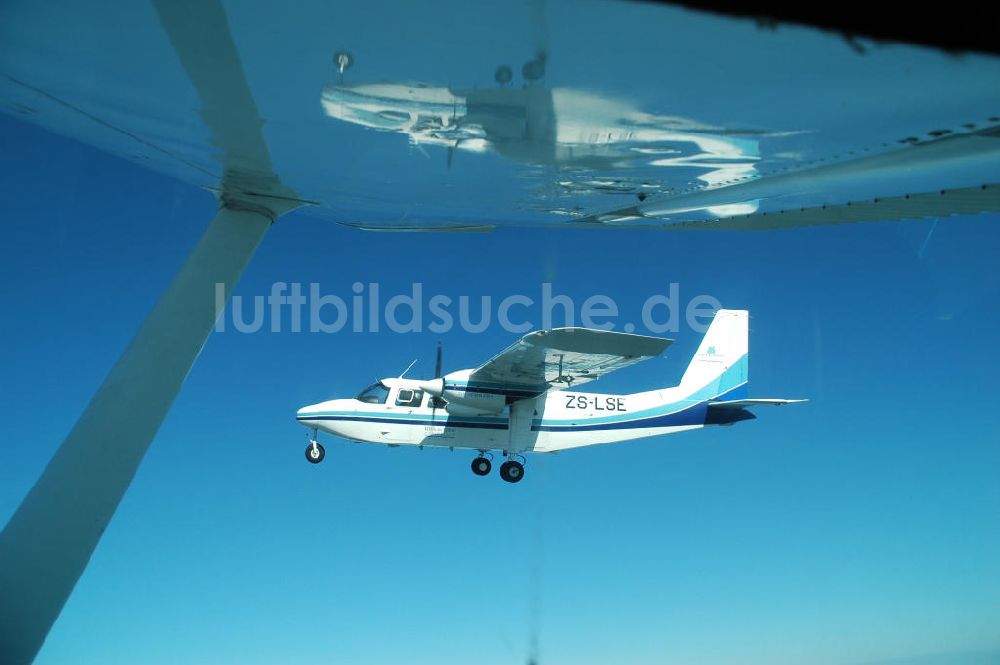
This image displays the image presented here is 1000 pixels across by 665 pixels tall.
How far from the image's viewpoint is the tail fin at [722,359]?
914 inches

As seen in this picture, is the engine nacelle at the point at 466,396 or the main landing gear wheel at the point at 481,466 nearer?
the engine nacelle at the point at 466,396

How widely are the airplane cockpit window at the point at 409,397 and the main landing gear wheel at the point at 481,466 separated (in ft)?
8.60

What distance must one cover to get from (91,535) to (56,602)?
0.94 ft

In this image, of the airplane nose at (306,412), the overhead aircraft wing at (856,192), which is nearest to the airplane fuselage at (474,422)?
the airplane nose at (306,412)

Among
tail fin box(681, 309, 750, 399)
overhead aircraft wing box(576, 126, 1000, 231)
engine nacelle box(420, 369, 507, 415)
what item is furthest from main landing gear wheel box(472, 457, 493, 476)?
overhead aircraft wing box(576, 126, 1000, 231)

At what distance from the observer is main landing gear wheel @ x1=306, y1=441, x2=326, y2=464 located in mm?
20469

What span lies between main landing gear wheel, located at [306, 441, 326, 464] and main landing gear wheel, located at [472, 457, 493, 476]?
436cm

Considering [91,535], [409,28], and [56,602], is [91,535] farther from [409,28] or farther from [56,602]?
[409,28]

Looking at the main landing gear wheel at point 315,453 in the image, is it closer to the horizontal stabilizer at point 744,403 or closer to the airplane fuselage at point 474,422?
the airplane fuselage at point 474,422

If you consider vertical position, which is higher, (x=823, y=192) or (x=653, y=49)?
(x=823, y=192)

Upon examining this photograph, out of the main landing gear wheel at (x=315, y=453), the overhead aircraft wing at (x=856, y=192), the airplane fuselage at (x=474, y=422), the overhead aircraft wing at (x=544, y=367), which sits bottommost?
the overhead aircraft wing at (x=856, y=192)

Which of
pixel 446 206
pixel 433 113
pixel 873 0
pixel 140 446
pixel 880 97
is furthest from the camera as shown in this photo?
pixel 446 206

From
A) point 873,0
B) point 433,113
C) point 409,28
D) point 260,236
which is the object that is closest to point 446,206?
point 260,236

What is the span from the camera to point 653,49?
2.19m
